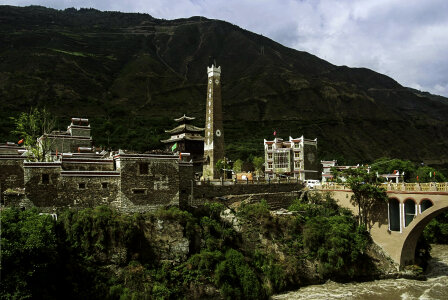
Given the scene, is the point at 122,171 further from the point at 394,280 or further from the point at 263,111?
the point at 263,111

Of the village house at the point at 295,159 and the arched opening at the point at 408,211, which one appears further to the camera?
the village house at the point at 295,159

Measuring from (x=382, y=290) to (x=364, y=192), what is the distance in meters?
11.2

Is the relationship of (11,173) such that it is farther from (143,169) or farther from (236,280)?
(236,280)

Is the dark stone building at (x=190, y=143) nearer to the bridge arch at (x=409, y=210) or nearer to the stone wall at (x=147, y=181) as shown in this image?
the stone wall at (x=147, y=181)

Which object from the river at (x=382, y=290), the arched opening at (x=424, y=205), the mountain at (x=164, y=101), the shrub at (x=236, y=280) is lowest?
the river at (x=382, y=290)

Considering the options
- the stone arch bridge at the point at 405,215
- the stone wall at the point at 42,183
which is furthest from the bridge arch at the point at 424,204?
the stone wall at the point at 42,183

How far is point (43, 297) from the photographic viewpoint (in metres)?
26.6

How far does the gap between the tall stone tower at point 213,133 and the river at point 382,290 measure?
24.7m

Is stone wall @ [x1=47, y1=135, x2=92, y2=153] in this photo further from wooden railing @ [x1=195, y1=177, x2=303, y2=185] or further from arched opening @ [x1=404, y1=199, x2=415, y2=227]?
arched opening @ [x1=404, y1=199, x2=415, y2=227]

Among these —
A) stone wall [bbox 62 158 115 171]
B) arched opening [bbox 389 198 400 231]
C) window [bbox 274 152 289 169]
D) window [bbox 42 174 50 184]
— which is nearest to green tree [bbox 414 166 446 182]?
window [bbox 274 152 289 169]

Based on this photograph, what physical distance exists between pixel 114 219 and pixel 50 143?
18.4 metres

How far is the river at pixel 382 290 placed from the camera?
34.7 meters

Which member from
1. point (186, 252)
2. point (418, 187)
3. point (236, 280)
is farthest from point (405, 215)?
point (186, 252)

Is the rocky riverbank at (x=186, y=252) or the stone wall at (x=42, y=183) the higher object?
the stone wall at (x=42, y=183)
